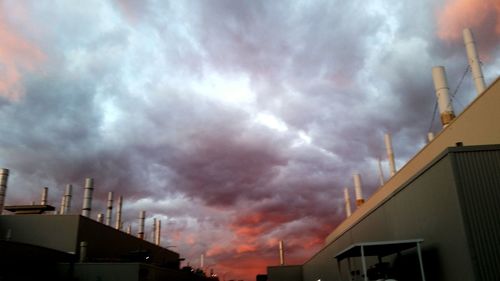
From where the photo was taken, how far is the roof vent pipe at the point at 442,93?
4016 centimetres

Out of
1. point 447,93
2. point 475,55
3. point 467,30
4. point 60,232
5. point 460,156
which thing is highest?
point 467,30

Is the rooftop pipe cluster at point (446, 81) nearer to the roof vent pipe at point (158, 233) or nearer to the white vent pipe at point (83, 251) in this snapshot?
the white vent pipe at point (83, 251)

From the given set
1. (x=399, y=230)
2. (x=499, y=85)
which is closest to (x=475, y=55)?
(x=499, y=85)

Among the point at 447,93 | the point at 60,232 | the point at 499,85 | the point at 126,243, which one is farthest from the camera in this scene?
the point at 126,243

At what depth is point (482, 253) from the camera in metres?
15.7

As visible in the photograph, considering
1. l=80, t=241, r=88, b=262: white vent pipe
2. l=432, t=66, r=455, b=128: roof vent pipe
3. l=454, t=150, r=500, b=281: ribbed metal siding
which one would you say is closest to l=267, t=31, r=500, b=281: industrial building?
l=454, t=150, r=500, b=281: ribbed metal siding

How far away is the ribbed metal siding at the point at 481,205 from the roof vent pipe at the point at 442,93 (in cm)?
2444

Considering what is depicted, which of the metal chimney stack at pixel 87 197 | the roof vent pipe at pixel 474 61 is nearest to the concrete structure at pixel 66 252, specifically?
Answer: the metal chimney stack at pixel 87 197

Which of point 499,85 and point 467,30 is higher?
point 467,30

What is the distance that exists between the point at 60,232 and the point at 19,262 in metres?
9.59

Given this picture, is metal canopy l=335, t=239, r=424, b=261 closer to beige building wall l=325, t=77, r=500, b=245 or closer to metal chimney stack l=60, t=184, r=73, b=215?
beige building wall l=325, t=77, r=500, b=245

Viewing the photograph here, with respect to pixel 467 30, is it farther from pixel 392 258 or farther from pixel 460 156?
pixel 460 156

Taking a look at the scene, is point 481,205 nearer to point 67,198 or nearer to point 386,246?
point 386,246

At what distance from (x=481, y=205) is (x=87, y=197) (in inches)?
2071
